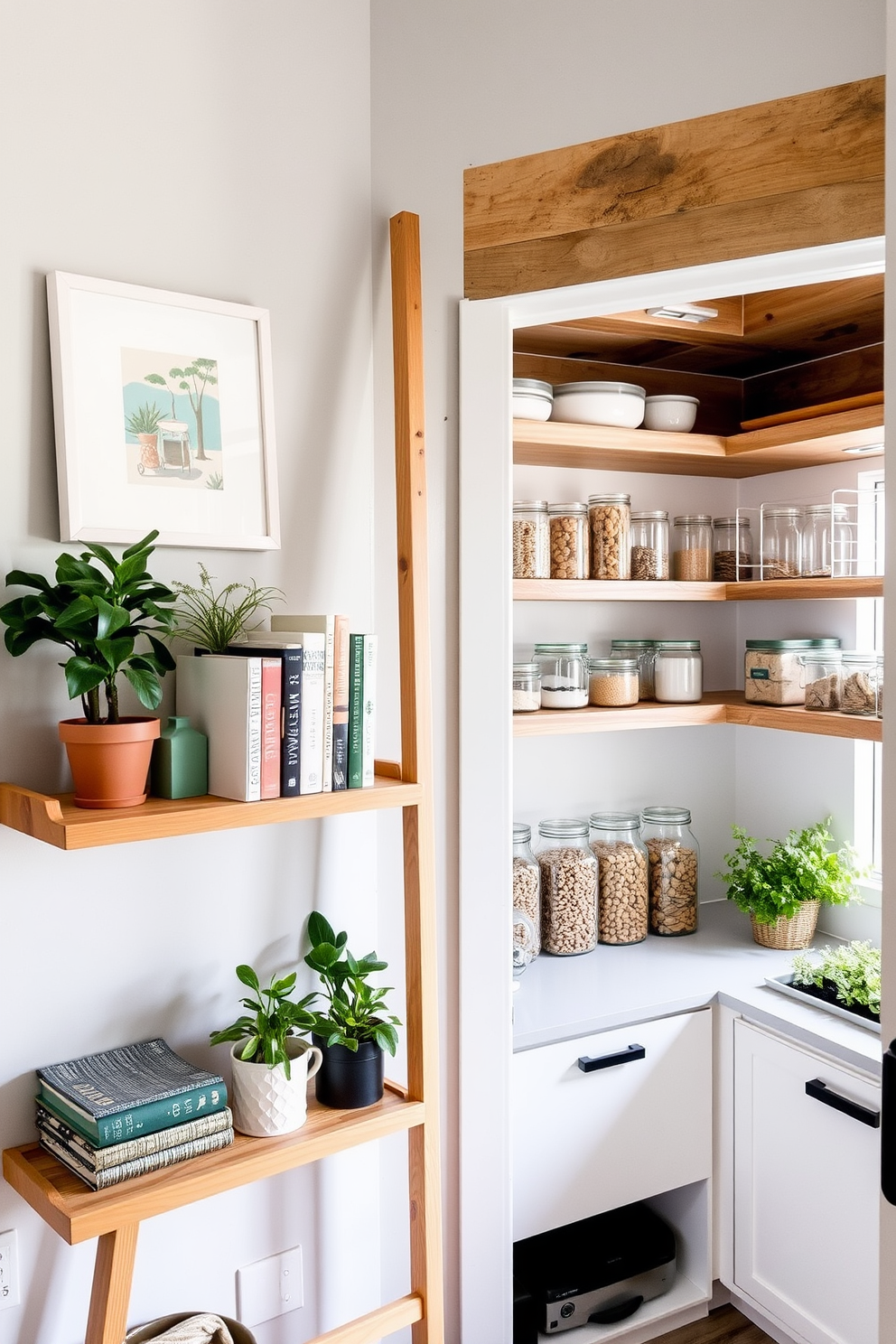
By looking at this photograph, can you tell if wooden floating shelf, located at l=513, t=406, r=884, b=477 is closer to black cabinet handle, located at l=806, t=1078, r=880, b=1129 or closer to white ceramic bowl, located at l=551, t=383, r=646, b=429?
white ceramic bowl, located at l=551, t=383, r=646, b=429

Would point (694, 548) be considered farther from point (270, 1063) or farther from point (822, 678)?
point (270, 1063)

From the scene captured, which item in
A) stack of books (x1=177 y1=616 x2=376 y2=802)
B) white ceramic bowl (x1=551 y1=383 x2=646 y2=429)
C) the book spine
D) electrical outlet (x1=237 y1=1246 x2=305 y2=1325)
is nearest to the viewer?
stack of books (x1=177 y1=616 x2=376 y2=802)

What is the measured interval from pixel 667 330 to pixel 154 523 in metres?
1.30

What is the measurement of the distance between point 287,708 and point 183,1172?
0.60 meters

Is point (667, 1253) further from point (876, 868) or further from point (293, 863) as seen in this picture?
point (293, 863)

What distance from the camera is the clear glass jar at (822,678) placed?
219cm

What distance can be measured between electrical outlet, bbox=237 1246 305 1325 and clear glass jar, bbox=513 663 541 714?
3.59ft

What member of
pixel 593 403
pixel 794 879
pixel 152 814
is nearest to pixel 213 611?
pixel 152 814

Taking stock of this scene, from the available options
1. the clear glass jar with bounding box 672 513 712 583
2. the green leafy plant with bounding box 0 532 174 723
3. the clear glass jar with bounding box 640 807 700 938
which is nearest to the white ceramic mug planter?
the green leafy plant with bounding box 0 532 174 723

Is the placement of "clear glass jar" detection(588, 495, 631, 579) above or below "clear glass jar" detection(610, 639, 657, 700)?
above

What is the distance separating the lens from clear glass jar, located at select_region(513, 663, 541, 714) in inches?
86.4

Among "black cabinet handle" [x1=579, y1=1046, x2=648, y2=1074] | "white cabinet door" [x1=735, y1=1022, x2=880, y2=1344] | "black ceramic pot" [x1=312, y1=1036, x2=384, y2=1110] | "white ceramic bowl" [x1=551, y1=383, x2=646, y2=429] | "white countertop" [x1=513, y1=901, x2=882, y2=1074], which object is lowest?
"white cabinet door" [x1=735, y1=1022, x2=880, y2=1344]

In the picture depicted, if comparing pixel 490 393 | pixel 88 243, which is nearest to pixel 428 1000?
pixel 490 393

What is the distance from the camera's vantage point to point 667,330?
2236 millimetres
